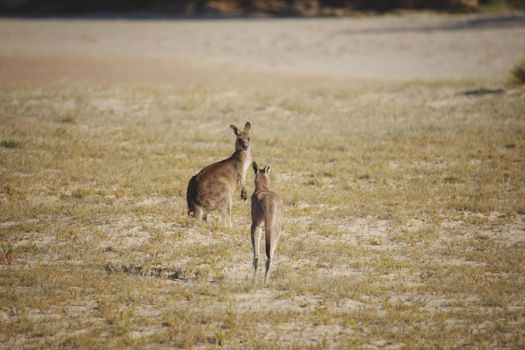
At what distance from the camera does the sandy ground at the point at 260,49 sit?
2753cm

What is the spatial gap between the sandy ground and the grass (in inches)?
270

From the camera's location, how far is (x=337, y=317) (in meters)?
8.29

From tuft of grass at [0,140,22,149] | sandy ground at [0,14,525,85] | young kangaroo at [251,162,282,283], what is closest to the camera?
young kangaroo at [251,162,282,283]

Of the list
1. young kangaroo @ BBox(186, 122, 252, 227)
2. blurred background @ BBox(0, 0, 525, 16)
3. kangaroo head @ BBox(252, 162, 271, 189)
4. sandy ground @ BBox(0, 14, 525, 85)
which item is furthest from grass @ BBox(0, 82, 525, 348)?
blurred background @ BBox(0, 0, 525, 16)

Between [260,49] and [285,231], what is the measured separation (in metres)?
22.1

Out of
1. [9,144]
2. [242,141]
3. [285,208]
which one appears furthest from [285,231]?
[9,144]

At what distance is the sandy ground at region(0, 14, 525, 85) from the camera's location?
2753 cm

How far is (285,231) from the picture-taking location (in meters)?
11.3

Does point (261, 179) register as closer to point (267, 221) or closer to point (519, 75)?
point (267, 221)

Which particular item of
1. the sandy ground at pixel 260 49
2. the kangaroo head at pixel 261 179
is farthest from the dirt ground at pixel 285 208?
the kangaroo head at pixel 261 179

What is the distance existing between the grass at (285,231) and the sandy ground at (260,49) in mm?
6848

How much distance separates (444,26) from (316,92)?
15758 millimetres

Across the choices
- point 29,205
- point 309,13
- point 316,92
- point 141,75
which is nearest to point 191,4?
point 309,13

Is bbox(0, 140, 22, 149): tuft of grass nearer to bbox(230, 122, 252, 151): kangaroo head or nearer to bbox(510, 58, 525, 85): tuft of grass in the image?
bbox(230, 122, 252, 151): kangaroo head
